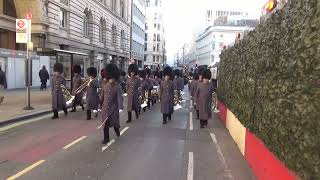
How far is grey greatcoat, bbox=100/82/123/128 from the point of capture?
12984 millimetres

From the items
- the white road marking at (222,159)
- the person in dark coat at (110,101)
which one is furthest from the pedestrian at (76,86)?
the person in dark coat at (110,101)

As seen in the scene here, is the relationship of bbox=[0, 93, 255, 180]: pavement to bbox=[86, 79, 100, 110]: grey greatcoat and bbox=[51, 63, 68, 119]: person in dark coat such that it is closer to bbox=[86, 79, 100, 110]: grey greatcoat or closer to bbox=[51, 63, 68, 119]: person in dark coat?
bbox=[86, 79, 100, 110]: grey greatcoat

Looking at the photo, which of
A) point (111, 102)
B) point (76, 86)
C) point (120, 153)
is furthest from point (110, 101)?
point (76, 86)

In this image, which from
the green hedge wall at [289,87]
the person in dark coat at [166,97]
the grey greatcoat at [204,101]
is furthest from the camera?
the person in dark coat at [166,97]

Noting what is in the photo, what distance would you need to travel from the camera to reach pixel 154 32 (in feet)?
584

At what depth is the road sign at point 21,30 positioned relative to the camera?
20.8 meters

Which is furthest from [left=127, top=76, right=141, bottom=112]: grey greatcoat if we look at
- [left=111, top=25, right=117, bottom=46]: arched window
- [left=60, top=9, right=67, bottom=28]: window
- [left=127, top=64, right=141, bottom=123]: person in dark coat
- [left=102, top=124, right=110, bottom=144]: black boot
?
[left=111, top=25, right=117, bottom=46]: arched window

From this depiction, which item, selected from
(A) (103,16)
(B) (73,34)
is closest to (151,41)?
(A) (103,16)

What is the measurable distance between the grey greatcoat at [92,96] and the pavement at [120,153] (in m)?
1.10

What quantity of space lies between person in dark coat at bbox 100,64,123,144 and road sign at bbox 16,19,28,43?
8.60 m

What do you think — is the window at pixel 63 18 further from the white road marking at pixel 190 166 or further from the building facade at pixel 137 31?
the building facade at pixel 137 31

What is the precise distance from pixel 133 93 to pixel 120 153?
26.3 feet

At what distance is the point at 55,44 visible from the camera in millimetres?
43500

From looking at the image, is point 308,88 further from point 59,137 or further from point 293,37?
point 59,137
